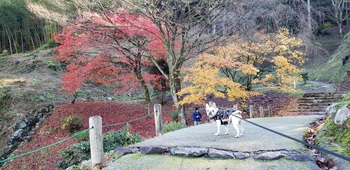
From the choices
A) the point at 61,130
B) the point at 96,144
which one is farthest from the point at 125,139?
the point at 61,130

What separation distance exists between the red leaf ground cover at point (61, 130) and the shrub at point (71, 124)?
233mm

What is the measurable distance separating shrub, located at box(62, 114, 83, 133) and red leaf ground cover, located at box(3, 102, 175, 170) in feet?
0.76

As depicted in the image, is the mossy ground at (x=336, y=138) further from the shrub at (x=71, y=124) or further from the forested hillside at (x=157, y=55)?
the shrub at (x=71, y=124)

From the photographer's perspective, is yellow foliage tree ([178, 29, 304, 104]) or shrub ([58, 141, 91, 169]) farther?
yellow foliage tree ([178, 29, 304, 104])

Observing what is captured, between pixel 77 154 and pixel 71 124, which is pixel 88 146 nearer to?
pixel 77 154

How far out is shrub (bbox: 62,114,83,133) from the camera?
11727 mm

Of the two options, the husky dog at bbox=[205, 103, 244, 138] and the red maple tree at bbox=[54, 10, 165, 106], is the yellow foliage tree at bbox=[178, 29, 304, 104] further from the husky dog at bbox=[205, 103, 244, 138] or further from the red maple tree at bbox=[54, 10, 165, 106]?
the husky dog at bbox=[205, 103, 244, 138]

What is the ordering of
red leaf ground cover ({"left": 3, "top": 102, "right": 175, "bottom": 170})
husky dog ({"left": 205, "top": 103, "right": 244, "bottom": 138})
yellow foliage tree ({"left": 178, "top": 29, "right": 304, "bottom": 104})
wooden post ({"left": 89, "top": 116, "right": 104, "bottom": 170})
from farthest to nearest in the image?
yellow foliage tree ({"left": 178, "top": 29, "right": 304, "bottom": 104}) < red leaf ground cover ({"left": 3, "top": 102, "right": 175, "bottom": 170}) < husky dog ({"left": 205, "top": 103, "right": 244, "bottom": 138}) < wooden post ({"left": 89, "top": 116, "right": 104, "bottom": 170})

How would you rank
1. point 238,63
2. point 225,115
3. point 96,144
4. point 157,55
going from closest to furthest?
point 96,144 < point 225,115 < point 238,63 < point 157,55

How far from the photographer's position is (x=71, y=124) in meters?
11.8

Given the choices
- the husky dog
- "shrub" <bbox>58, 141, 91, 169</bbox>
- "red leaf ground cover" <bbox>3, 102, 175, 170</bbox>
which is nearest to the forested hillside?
"red leaf ground cover" <bbox>3, 102, 175, 170</bbox>

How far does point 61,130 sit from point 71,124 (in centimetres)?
61

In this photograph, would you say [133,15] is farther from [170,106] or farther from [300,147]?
[300,147]

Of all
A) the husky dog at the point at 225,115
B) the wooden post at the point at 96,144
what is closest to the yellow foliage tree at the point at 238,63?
the husky dog at the point at 225,115
